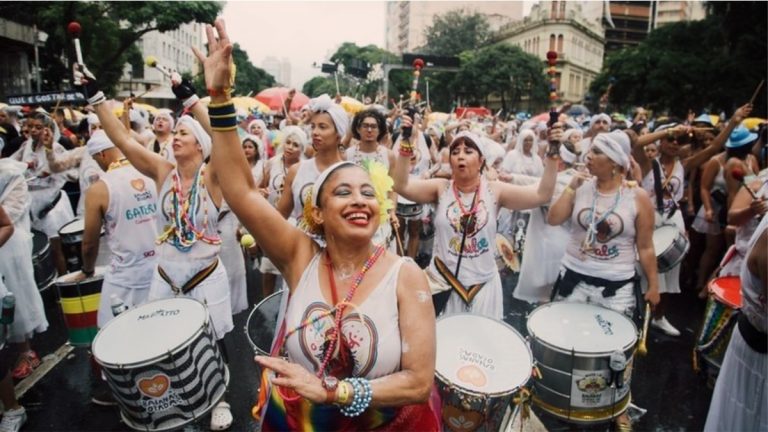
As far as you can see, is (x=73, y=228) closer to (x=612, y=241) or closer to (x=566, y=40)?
(x=612, y=241)

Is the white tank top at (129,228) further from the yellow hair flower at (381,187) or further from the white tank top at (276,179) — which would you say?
the yellow hair flower at (381,187)

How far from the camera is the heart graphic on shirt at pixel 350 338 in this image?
2.01 m

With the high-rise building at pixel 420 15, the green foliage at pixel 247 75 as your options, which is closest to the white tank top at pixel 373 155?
the green foliage at pixel 247 75

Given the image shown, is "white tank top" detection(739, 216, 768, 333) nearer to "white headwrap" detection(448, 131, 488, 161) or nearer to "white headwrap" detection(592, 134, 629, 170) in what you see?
"white headwrap" detection(592, 134, 629, 170)

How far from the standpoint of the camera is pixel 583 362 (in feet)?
10.8

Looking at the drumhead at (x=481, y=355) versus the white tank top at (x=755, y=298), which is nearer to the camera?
the white tank top at (x=755, y=298)

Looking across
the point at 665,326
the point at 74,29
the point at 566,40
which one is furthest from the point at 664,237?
the point at 566,40

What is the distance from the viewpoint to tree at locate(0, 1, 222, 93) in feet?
84.2

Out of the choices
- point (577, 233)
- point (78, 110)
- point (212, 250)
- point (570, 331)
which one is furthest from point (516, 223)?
point (78, 110)

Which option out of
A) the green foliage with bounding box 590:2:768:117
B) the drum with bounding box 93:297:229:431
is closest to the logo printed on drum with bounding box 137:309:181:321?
the drum with bounding box 93:297:229:431

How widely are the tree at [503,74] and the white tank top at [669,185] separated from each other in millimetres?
48720

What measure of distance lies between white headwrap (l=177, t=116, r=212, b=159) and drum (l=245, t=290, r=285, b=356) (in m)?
1.43

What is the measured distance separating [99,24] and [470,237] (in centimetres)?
3299

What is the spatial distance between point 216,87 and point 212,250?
83.9 inches
